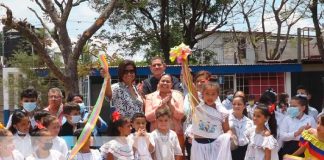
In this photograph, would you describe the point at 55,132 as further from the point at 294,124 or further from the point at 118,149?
the point at 294,124

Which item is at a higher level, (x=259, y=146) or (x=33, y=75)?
(x=33, y=75)

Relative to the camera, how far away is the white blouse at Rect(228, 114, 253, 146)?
18.9 ft

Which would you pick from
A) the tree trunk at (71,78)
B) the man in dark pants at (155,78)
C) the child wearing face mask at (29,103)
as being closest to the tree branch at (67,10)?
the tree trunk at (71,78)

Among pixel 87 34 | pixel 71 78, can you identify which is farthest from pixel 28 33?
pixel 71 78

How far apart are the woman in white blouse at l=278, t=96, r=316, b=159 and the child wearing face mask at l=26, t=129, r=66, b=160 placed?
9.38 feet

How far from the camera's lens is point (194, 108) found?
5.40 meters

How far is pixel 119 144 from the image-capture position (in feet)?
16.8

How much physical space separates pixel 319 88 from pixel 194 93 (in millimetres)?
14626

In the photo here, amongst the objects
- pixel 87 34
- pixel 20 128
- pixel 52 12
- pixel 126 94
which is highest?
pixel 52 12

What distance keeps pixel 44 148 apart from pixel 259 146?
2.22 meters

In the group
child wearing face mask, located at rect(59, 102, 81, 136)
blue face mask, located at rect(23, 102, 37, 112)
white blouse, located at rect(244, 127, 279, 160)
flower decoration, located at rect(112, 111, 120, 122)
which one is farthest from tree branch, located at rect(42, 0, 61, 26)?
white blouse, located at rect(244, 127, 279, 160)

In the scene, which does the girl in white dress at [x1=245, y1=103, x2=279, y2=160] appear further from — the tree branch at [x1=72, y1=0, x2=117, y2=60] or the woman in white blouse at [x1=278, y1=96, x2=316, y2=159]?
the tree branch at [x1=72, y1=0, x2=117, y2=60]

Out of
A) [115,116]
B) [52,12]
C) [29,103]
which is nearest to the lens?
[115,116]

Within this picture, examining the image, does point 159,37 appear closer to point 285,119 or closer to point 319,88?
point 319,88
